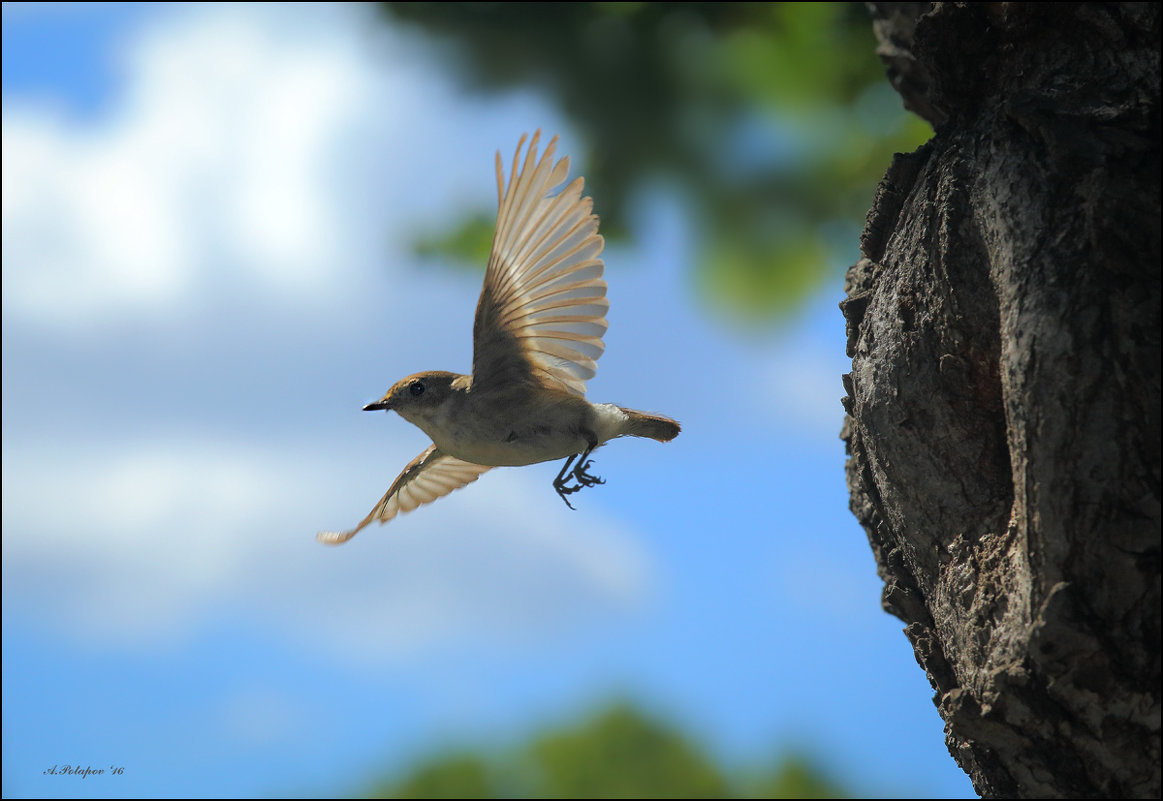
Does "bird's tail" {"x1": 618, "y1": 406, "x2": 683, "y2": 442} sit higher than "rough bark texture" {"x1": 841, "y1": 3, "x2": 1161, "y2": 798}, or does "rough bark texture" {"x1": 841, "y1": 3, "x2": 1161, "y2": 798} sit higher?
"bird's tail" {"x1": 618, "y1": 406, "x2": 683, "y2": 442}

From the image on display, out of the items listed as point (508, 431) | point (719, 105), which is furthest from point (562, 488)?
point (719, 105)

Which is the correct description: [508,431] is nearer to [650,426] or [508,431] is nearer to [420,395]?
[420,395]

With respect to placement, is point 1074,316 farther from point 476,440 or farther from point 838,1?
point 838,1

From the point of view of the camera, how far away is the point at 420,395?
97.7 inches

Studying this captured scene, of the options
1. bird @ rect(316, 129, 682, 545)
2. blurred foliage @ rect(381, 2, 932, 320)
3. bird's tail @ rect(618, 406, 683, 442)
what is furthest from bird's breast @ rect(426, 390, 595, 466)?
blurred foliage @ rect(381, 2, 932, 320)

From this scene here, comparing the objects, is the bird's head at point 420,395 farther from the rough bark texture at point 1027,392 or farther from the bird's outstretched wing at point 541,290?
the rough bark texture at point 1027,392

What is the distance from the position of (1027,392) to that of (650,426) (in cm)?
129

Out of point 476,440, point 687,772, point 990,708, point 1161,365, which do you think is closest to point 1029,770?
point 990,708

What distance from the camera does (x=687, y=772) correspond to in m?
5.34

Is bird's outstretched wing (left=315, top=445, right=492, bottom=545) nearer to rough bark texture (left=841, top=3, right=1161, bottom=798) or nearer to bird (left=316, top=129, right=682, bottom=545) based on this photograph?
bird (left=316, top=129, right=682, bottom=545)

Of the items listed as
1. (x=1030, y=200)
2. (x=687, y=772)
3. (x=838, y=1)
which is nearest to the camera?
(x=1030, y=200)

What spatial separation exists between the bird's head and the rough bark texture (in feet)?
3.39

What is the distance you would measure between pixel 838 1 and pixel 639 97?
1.08m

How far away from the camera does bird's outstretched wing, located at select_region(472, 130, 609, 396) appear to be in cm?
238
